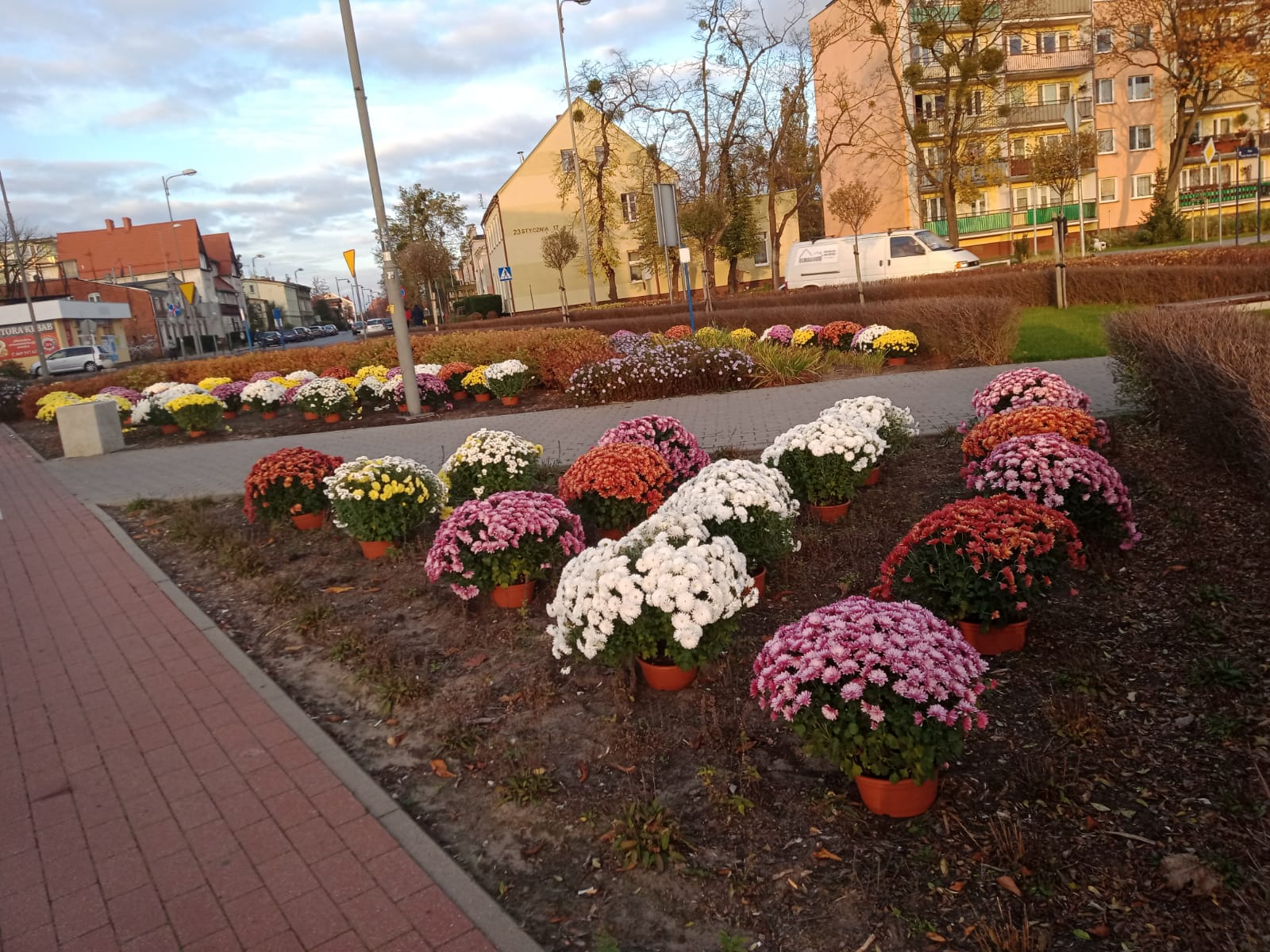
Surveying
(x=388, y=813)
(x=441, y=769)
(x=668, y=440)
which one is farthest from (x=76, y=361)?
(x=388, y=813)

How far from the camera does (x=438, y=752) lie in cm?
397

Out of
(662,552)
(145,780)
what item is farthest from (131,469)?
(662,552)

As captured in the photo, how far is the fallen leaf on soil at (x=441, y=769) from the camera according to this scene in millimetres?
3770

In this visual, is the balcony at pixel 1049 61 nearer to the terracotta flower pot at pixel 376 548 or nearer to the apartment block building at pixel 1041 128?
the apartment block building at pixel 1041 128

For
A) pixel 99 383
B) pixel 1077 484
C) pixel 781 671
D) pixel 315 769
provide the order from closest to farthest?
1. pixel 781 671
2. pixel 315 769
3. pixel 1077 484
4. pixel 99 383

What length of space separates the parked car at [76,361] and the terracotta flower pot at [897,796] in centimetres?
5218

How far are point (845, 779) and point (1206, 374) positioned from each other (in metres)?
3.81

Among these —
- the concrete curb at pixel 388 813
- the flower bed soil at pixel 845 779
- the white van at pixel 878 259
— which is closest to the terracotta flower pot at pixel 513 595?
the flower bed soil at pixel 845 779

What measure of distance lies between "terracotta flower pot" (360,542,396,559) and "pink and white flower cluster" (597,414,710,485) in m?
1.79

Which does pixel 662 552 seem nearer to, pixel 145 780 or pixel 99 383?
pixel 145 780

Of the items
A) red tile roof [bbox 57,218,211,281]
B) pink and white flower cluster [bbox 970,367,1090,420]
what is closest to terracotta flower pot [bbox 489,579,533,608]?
pink and white flower cluster [bbox 970,367,1090,420]

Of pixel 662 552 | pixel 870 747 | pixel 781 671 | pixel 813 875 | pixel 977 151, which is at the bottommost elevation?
pixel 813 875

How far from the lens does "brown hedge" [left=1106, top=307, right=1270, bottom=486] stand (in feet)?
15.7

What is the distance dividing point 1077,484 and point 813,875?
2909 millimetres
